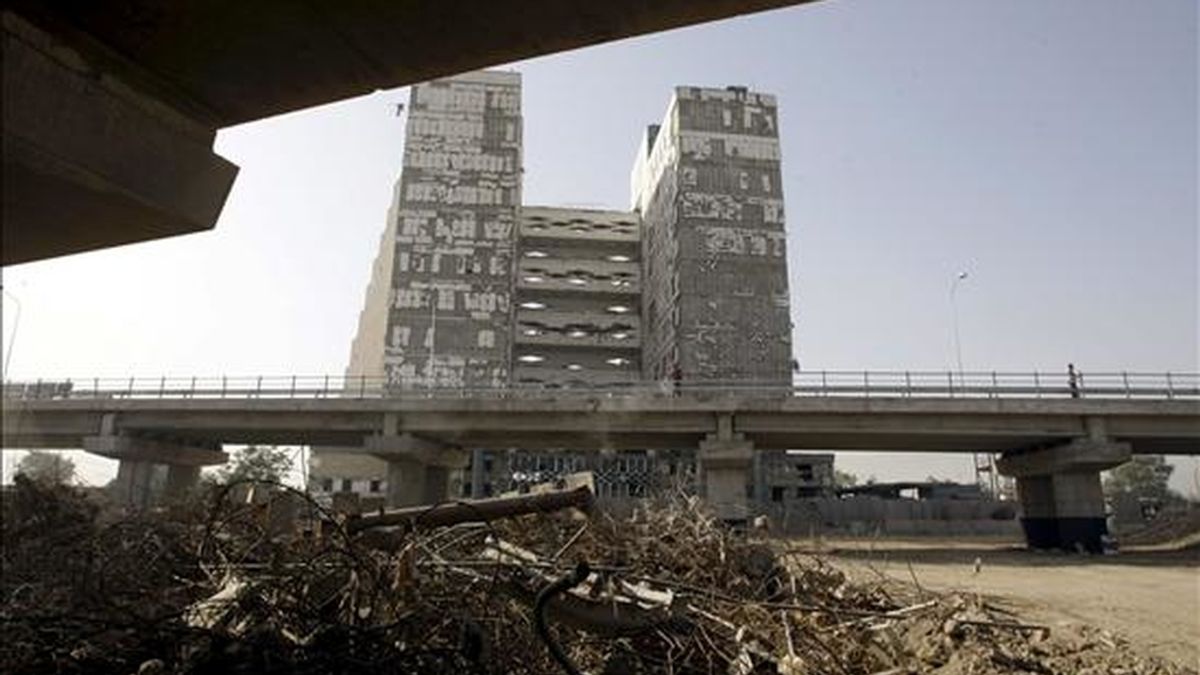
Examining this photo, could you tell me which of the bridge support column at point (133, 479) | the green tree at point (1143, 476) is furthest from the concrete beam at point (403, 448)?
the green tree at point (1143, 476)

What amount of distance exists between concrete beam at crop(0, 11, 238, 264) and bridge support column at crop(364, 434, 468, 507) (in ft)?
93.0

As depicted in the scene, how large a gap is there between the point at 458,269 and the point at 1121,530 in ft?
168

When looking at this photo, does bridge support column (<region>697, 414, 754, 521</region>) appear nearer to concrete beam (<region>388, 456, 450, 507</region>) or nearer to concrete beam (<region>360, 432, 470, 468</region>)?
concrete beam (<region>388, 456, 450, 507</region>)

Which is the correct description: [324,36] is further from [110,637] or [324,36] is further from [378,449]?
Answer: [378,449]

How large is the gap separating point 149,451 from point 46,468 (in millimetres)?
24780

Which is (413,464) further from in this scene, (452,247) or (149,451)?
(452,247)

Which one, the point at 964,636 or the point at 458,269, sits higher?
the point at 458,269

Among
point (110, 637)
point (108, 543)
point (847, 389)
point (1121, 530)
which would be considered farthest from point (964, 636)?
point (1121, 530)

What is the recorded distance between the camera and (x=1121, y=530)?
51469mm

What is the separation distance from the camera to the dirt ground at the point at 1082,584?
9812mm

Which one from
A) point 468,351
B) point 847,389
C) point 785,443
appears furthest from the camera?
point 468,351

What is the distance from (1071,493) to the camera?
32344 mm

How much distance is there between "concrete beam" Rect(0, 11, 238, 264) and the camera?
5.28m

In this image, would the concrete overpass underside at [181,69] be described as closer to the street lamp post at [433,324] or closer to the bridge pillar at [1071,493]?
the bridge pillar at [1071,493]
